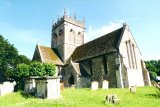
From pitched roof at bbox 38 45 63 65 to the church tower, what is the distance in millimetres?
1414

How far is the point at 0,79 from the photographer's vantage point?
164ft

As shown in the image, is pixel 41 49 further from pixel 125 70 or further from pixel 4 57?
pixel 4 57

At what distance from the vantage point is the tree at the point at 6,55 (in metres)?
50.6

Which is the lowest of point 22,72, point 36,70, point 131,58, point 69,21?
point 22,72

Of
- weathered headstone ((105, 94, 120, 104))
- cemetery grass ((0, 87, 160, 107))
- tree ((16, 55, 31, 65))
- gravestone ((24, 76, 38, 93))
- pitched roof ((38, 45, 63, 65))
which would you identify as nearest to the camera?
cemetery grass ((0, 87, 160, 107))

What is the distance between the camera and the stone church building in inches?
993

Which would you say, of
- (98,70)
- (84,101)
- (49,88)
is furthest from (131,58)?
(84,101)

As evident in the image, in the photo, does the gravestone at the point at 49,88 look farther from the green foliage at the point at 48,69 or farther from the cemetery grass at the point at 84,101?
the green foliage at the point at 48,69

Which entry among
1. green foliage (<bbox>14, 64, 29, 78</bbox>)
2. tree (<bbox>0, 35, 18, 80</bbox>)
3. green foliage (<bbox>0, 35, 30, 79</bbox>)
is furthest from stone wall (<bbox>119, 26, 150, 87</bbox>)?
tree (<bbox>0, 35, 18, 80</bbox>)

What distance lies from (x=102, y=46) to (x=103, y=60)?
255 centimetres

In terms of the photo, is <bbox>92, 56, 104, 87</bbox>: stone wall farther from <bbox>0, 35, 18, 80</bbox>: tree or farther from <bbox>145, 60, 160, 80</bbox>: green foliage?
<bbox>145, 60, 160, 80</bbox>: green foliage

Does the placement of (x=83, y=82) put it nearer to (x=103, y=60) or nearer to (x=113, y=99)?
(x=103, y=60)

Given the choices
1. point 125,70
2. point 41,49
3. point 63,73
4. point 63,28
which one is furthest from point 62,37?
point 125,70

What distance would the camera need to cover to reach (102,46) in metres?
29.0
